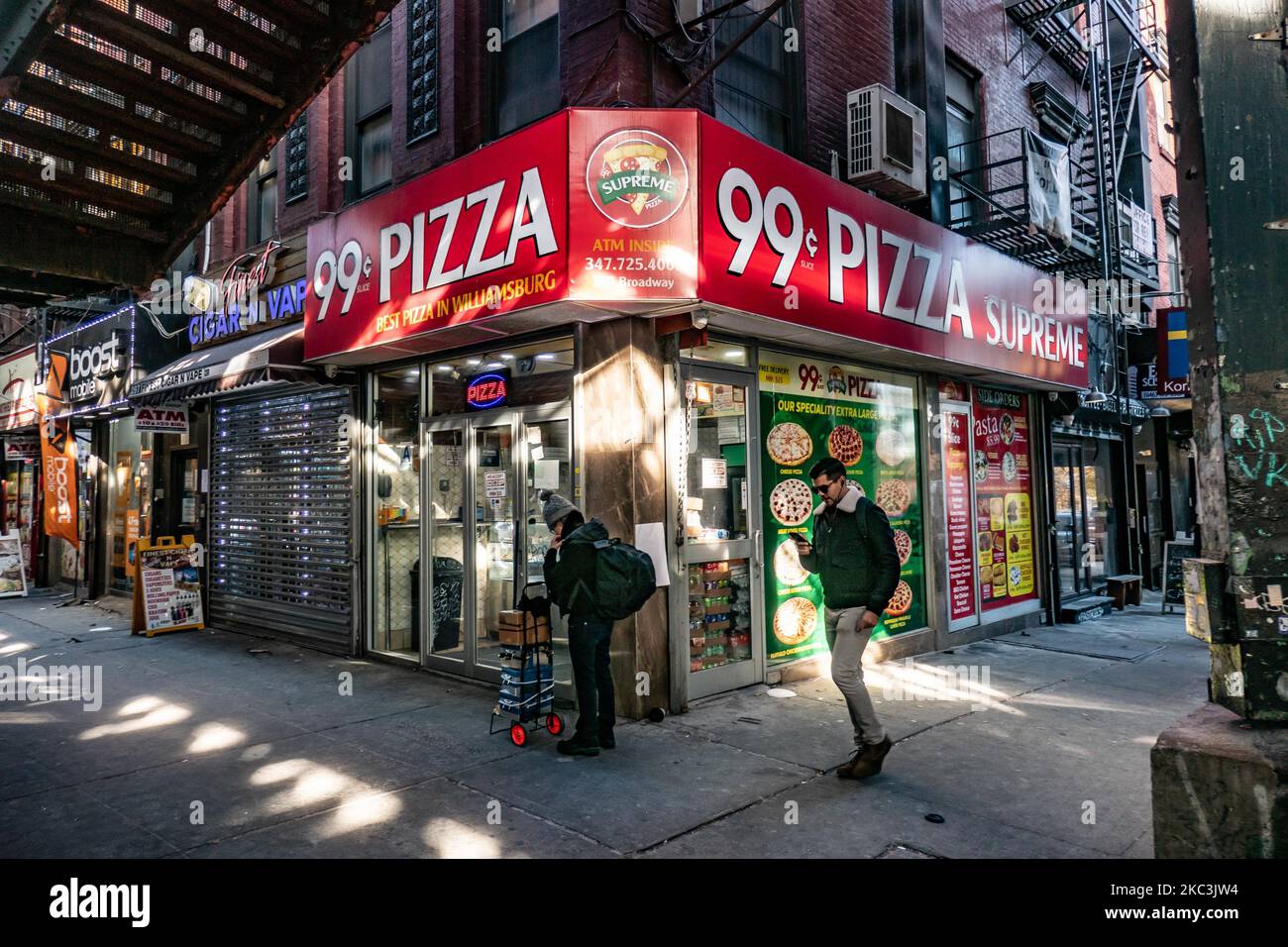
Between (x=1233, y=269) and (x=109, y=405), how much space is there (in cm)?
1445

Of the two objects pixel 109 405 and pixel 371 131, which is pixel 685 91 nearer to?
pixel 371 131

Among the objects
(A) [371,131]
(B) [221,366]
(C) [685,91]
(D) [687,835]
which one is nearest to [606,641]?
(D) [687,835]

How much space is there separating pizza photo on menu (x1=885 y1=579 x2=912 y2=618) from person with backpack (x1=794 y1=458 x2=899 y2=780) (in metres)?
3.87

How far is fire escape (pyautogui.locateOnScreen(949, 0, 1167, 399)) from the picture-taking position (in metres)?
10.9

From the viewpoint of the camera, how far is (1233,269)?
9.85 ft

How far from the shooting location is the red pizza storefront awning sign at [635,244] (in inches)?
232

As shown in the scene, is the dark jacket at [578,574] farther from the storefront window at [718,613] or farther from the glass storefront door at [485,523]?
the storefront window at [718,613]

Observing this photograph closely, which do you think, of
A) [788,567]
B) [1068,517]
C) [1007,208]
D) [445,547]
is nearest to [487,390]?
[445,547]

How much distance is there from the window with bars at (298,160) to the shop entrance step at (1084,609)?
40.6 ft

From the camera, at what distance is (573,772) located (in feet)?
17.3

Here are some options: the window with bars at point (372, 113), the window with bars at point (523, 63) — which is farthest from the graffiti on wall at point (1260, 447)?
the window with bars at point (372, 113)

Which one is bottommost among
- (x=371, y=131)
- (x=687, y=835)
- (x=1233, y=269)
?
(x=687, y=835)

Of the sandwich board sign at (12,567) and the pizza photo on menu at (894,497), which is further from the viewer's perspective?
the sandwich board sign at (12,567)

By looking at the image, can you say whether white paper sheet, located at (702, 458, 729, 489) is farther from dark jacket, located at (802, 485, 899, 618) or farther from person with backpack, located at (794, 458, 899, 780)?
dark jacket, located at (802, 485, 899, 618)
